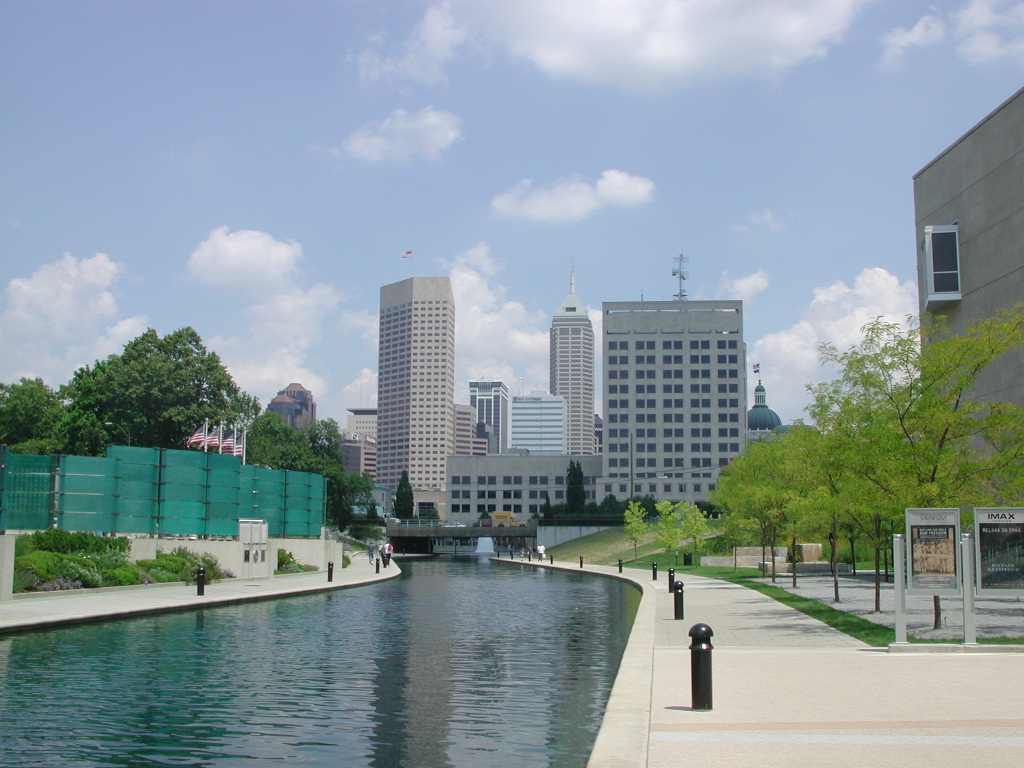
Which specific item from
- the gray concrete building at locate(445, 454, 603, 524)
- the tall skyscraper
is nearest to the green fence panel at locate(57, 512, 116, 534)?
the gray concrete building at locate(445, 454, 603, 524)

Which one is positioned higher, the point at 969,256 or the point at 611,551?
the point at 969,256

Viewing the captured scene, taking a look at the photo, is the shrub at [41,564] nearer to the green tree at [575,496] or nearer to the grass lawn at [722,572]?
the grass lawn at [722,572]

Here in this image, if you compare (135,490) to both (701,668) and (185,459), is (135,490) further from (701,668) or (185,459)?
(701,668)

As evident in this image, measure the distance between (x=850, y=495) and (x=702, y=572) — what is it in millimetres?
33987

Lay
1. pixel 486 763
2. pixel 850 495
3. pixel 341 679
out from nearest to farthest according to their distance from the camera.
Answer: pixel 486 763 → pixel 341 679 → pixel 850 495

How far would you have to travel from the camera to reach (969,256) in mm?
42469

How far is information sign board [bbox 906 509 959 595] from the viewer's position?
1725 centimetres

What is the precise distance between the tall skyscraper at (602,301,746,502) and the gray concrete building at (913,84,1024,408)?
116077mm

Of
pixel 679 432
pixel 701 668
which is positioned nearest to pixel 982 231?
pixel 701 668

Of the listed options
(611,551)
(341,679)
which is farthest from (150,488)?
(611,551)

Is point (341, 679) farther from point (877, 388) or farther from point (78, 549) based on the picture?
point (78, 549)

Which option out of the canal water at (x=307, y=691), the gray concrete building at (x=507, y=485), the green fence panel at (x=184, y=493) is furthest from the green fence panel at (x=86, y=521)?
the gray concrete building at (x=507, y=485)

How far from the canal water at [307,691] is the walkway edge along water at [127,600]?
723mm

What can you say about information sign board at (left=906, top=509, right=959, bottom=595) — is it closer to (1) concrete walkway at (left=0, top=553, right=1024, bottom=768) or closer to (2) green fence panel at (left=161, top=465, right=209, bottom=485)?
(1) concrete walkway at (left=0, top=553, right=1024, bottom=768)
